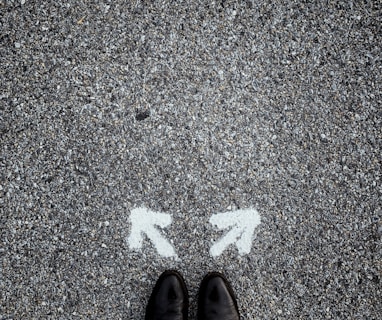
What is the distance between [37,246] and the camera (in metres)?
2.09

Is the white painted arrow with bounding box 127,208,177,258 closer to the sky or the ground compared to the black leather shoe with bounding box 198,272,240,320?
closer to the sky

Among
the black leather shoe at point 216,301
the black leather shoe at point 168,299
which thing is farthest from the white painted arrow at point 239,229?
the black leather shoe at point 168,299

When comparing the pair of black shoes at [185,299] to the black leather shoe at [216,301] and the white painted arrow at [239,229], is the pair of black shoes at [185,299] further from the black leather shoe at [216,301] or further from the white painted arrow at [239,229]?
the white painted arrow at [239,229]

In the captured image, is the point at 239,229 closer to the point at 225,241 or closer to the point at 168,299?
the point at 225,241

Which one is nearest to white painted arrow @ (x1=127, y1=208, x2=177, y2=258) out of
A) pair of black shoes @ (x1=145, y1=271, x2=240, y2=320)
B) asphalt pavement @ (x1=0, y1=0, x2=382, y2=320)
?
asphalt pavement @ (x1=0, y1=0, x2=382, y2=320)

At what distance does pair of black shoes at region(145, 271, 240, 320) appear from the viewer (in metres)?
2.05

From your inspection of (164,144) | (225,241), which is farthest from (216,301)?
(164,144)

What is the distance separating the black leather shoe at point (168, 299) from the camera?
6.72 feet

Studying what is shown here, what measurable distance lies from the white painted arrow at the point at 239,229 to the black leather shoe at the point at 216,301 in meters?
0.15

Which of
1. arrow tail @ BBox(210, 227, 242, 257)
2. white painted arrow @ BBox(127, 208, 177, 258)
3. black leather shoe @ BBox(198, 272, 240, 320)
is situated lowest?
black leather shoe @ BBox(198, 272, 240, 320)

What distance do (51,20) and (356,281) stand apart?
2390 millimetres

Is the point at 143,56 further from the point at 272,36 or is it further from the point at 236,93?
the point at 272,36

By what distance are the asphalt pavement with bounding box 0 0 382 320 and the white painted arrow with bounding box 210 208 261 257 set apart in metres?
0.02

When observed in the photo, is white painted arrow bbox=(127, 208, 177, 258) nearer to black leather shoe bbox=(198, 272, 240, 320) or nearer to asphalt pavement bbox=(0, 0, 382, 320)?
asphalt pavement bbox=(0, 0, 382, 320)
